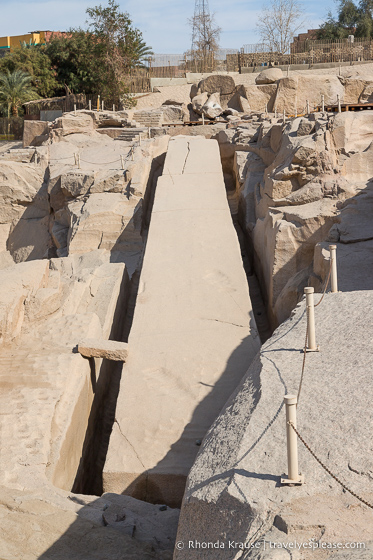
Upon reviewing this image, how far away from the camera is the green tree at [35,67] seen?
27109mm

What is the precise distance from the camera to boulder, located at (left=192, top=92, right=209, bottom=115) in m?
19.3

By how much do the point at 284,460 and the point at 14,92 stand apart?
2518 centimetres

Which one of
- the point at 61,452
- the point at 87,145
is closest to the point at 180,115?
the point at 87,145

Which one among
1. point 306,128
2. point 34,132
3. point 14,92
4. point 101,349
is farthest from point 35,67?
point 101,349

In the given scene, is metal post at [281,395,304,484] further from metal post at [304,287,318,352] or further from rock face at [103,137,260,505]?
rock face at [103,137,260,505]

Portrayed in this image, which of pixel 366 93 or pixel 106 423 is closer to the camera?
pixel 106 423

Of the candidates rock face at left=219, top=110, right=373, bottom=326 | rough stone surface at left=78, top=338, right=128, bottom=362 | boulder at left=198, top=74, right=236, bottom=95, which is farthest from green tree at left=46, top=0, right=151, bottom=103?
rough stone surface at left=78, top=338, right=128, bottom=362

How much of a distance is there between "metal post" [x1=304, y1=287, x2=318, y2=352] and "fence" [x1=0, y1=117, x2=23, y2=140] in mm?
21750

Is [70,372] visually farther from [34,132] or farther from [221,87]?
[221,87]

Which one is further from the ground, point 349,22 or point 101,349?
point 349,22

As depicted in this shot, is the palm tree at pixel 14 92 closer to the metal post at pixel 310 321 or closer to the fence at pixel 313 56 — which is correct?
the fence at pixel 313 56

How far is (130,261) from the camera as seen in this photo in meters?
9.51

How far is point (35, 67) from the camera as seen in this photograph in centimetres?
2734

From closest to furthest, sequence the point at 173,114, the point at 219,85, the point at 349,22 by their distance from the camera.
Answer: the point at 173,114, the point at 219,85, the point at 349,22
